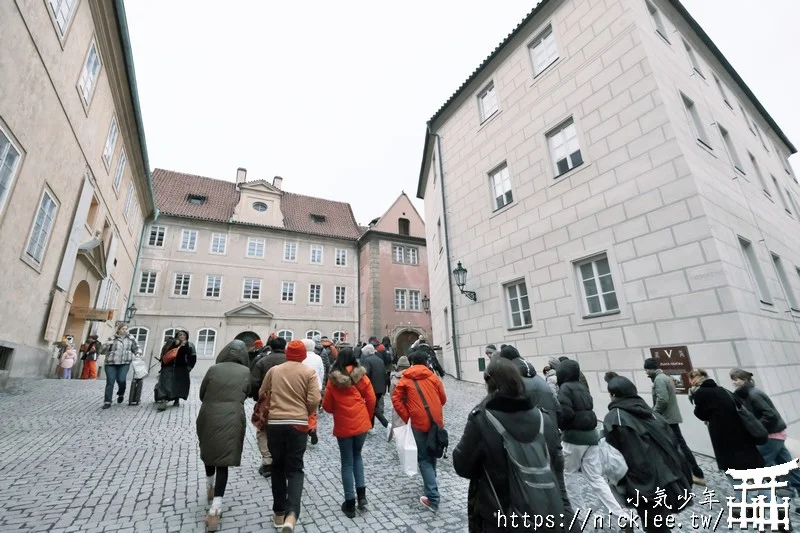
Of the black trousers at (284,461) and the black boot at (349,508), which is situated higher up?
the black trousers at (284,461)

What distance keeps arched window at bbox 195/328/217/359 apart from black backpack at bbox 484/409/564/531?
81.7 ft

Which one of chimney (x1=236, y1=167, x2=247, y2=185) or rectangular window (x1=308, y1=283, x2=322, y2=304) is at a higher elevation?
chimney (x1=236, y1=167, x2=247, y2=185)

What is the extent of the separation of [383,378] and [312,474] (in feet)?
8.37

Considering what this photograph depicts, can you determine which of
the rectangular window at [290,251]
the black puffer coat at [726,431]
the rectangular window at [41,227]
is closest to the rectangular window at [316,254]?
the rectangular window at [290,251]

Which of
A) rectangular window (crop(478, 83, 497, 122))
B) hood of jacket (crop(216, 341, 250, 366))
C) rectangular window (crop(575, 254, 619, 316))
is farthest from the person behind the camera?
rectangular window (crop(478, 83, 497, 122))

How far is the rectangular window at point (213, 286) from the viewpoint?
2428 centimetres

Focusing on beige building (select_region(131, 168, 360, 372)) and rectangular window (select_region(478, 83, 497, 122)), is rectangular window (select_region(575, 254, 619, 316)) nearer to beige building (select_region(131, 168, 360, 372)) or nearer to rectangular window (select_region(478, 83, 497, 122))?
rectangular window (select_region(478, 83, 497, 122))

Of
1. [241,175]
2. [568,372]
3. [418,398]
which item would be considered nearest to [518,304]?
[568,372]

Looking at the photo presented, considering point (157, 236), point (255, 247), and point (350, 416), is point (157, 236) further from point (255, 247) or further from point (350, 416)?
point (350, 416)

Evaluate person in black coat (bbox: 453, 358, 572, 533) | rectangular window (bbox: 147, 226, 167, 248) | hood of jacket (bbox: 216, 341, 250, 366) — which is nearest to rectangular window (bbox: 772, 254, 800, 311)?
person in black coat (bbox: 453, 358, 572, 533)

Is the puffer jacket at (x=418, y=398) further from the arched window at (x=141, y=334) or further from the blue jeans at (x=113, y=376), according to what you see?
the arched window at (x=141, y=334)

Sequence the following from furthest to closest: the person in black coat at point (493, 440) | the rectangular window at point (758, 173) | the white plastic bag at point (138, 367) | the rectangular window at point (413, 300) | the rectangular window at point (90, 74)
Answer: the rectangular window at point (413, 300)
the rectangular window at point (758, 173)
the rectangular window at point (90, 74)
the white plastic bag at point (138, 367)
the person in black coat at point (493, 440)

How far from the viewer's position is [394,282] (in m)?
28.4

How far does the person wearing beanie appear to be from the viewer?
138 inches
